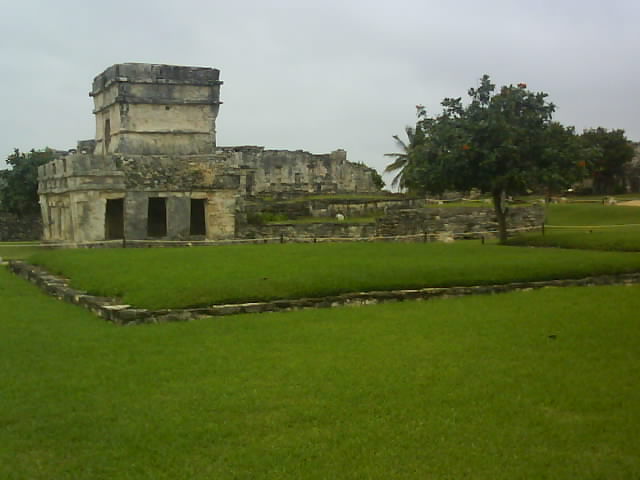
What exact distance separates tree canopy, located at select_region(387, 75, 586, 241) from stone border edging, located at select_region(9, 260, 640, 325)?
4689mm

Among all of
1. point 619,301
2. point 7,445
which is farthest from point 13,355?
point 619,301

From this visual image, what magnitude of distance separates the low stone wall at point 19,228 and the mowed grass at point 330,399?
24254 millimetres

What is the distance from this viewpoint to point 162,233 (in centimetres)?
2475

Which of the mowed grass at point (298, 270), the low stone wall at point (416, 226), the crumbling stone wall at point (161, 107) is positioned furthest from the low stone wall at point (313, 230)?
the mowed grass at point (298, 270)

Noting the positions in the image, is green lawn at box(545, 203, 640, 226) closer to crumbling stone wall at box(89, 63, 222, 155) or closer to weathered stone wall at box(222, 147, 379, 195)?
crumbling stone wall at box(89, 63, 222, 155)

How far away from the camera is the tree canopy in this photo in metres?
16.4

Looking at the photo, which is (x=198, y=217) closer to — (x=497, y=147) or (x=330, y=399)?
(x=497, y=147)

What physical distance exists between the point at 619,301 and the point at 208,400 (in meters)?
5.96

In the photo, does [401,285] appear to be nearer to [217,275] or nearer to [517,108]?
[217,275]

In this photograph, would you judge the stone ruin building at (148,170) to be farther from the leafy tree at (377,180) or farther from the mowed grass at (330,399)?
the mowed grass at (330,399)

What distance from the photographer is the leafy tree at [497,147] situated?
1636cm

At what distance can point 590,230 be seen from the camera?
1956cm

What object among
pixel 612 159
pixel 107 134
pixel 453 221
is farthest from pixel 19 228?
pixel 612 159

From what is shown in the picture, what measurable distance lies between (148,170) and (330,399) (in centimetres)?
1753
